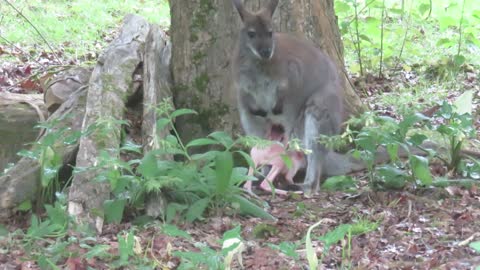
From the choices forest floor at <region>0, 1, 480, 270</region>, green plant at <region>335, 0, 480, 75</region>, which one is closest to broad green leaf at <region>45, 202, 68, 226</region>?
forest floor at <region>0, 1, 480, 270</region>

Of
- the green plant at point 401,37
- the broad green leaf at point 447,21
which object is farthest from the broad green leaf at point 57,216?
the broad green leaf at point 447,21

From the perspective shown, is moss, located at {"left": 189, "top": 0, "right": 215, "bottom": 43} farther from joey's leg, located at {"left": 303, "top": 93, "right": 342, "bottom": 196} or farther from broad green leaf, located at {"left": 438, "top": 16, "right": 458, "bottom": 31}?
broad green leaf, located at {"left": 438, "top": 16, "right": 458, "bottom": 31}

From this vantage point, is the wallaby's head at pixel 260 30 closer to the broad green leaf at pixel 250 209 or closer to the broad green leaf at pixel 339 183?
the broad green leaf at pixel 339 183

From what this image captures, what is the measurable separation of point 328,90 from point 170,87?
1.18 m

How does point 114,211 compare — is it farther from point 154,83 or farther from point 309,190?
point 309,190

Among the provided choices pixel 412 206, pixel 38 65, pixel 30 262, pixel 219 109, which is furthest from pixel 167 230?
pixel 38 65

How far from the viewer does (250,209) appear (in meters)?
4.94

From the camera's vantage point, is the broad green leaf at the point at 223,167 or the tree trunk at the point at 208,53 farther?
the tree trunk at the point at 208,53

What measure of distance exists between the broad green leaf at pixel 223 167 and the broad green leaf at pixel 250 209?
0.30m

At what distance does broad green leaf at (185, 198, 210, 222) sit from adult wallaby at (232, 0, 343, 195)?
130 centimetres

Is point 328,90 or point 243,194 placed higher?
point 328,90

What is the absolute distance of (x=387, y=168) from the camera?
5.37 meters

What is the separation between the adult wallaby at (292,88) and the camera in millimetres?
5973

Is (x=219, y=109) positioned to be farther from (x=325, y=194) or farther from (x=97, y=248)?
(x=97, y=248)
